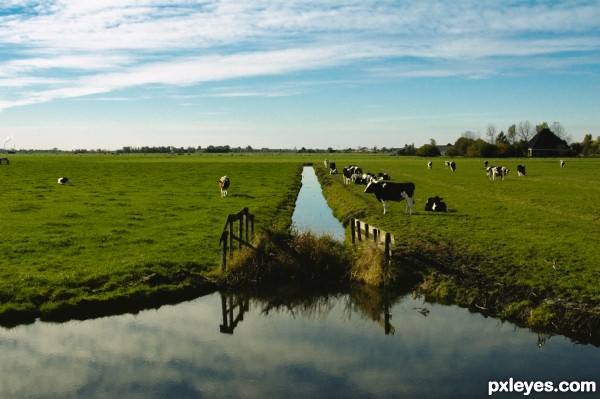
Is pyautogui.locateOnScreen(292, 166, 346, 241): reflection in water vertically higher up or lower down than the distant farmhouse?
lower down

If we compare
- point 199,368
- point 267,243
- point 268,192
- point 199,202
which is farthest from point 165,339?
point 268,192

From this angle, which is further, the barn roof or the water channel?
the barn roof

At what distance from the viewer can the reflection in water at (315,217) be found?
25191 millimetres

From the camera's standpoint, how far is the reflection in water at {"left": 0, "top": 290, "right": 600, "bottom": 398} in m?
10.2

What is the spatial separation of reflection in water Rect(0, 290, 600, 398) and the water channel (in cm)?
2

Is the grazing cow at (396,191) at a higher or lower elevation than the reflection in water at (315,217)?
higher

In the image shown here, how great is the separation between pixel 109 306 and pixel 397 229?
13009 millimetres

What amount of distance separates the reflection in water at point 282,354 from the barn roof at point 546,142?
492 feet

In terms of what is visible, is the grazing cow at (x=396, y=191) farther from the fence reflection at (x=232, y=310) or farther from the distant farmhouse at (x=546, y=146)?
the distant farmhouse at (x=546, y=146)

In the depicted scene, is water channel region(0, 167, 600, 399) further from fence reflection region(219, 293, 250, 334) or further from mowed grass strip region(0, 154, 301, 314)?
mowed grass strip region(0, 154, 301, 314)

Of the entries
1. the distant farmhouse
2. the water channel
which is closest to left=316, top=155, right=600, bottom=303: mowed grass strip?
the water channel

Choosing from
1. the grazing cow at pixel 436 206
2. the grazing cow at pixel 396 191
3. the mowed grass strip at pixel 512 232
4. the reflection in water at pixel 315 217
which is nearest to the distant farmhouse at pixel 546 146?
the mowed grass strip at pixel 512 232

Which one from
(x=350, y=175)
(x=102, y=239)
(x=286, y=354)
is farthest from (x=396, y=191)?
(x=350, y=175)

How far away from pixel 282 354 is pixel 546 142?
512ft
